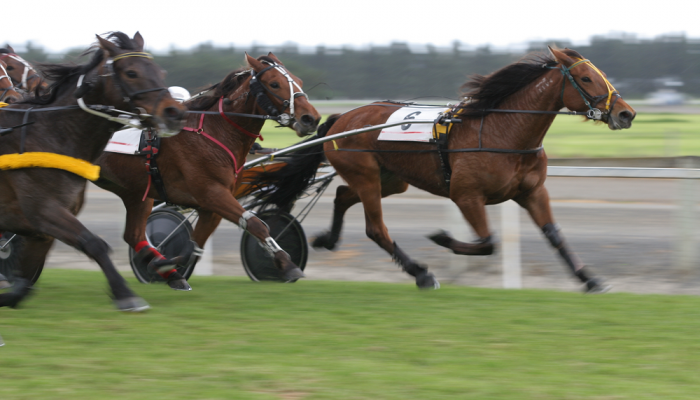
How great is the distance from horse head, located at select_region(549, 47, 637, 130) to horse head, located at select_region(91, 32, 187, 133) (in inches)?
111

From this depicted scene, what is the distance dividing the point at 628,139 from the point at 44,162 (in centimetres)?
1677

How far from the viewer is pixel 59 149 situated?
15.8 ft

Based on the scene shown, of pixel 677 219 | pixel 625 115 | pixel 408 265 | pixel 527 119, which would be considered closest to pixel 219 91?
pixel 408 265

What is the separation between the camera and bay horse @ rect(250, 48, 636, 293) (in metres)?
5.76

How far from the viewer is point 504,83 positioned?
6102 millimetres

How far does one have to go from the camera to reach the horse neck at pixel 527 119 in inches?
231

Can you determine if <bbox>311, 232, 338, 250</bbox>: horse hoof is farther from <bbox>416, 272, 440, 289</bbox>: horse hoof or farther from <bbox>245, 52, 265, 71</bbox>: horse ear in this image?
<bbox>245, 52, 265, 71</bbox>: horse ear

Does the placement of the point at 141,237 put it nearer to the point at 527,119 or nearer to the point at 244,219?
the point at 244,219

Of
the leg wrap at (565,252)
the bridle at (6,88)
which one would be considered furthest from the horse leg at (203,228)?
the leg wrap at (565,252)

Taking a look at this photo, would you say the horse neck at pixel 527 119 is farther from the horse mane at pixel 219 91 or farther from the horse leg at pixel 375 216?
the horse mane at pixel 219 91

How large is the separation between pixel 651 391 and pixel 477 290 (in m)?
2.69

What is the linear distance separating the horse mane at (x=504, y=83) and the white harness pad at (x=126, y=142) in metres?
2.52

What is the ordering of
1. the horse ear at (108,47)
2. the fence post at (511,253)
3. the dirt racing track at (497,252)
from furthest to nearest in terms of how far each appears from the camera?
the dirt racing track at (497,252)
the fence post at (511,253)
the horse ear at (108,47)

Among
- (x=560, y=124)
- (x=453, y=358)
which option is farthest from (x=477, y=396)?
(x=560, y=124)
